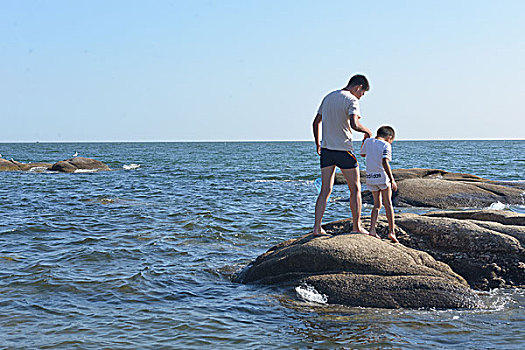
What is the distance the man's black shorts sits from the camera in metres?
7.34

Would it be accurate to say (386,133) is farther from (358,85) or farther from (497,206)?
(497,206)

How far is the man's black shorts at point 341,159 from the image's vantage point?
24.1ft

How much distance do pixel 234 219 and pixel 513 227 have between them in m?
7.75

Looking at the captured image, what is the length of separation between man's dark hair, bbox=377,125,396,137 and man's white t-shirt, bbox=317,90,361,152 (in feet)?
1.97

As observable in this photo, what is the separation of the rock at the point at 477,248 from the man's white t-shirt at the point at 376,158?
3.18 feet

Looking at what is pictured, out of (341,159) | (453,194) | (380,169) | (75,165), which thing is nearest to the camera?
(341,159)

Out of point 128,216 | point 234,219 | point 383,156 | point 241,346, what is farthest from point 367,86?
point 128,216

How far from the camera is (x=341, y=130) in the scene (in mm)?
7277

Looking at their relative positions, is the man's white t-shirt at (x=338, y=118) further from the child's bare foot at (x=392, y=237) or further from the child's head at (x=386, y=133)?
the child's bare foot at (x=392, y=237)

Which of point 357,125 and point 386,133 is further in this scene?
point 386,133

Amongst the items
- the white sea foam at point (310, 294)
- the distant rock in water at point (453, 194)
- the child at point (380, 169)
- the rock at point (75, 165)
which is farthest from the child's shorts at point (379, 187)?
the rock at point (75, 165)

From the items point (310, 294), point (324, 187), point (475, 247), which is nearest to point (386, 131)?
point (324, 187)

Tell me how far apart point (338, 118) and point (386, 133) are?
2.99ft

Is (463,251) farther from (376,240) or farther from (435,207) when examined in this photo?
(435,207)
